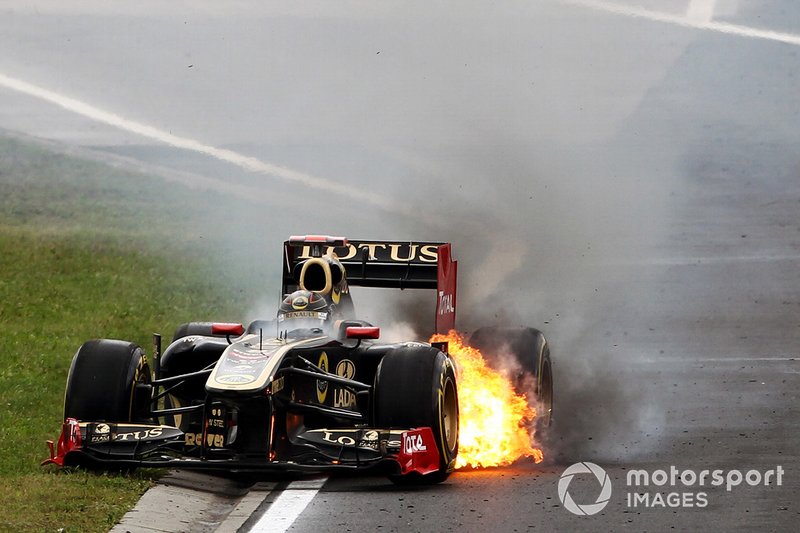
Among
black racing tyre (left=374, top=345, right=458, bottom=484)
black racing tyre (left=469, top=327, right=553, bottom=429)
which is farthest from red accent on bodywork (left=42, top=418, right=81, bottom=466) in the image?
black racing tyre (left=469, top=327, right=553, bottom=429)

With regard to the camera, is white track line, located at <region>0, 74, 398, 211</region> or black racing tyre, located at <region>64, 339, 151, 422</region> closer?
black racing tyre, located at <region>64, 339, 151, 422</region>

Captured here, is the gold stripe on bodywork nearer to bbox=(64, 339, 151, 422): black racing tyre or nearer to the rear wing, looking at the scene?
bbox=(64, 339, 151, 422): black racing tyre

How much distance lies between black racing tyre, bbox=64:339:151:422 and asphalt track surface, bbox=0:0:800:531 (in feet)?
4.84

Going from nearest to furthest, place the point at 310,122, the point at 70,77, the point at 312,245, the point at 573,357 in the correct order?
the point at 312,245 < the point at 573,357 < the point at 310,122 < the point at 70,77

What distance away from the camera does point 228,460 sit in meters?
13.0

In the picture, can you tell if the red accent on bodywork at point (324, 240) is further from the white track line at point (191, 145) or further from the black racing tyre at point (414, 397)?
the white track line at point (191, 145)

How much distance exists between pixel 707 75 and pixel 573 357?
117ft

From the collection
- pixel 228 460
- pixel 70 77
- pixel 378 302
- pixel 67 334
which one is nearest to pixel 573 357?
pixel 378 302

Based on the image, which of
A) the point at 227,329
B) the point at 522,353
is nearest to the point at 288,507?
the point at 227,329

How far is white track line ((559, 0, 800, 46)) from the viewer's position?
35.9 metres

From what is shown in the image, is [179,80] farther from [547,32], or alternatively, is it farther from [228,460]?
[228,460]

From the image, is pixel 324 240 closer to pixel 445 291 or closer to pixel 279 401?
pixel 445 291

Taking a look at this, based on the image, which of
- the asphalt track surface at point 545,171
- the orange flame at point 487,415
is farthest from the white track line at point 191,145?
the orange flame at point 487,415

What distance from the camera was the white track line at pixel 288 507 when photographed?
1176cm
